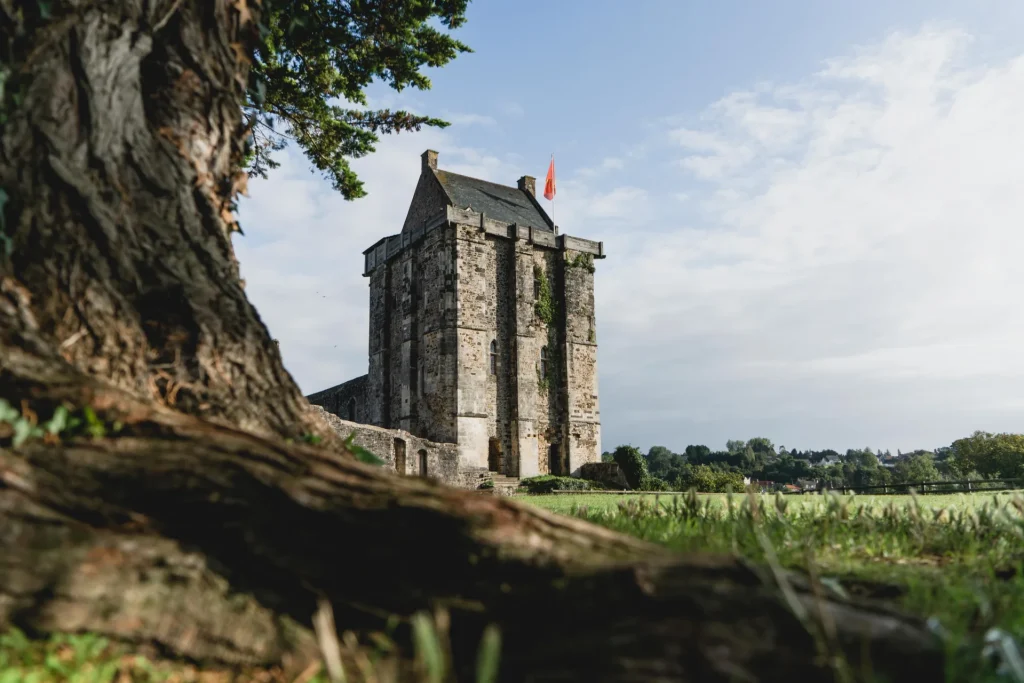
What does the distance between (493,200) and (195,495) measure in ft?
109

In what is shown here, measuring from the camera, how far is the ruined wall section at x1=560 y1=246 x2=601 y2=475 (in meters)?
32.2

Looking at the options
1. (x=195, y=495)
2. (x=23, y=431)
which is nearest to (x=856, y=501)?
(x=195, y=495)

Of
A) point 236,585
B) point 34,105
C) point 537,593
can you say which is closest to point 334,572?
point 236,585

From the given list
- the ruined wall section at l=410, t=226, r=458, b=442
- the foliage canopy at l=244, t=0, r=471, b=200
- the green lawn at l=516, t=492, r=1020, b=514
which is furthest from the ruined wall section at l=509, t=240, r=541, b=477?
the foliage canopy at l=244, t=0, r=471, b=200

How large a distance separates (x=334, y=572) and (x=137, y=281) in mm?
1891

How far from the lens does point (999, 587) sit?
9.81ft

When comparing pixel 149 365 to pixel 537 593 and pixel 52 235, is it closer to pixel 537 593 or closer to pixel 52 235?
pixel 52 235

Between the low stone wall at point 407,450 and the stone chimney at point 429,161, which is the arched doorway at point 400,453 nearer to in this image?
the low stone wall at point 407,450

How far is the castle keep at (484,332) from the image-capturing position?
29.7 meters

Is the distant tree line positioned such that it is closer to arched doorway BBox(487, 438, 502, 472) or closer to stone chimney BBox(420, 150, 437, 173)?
arched doorway BBox(487, 438, 502, 472)

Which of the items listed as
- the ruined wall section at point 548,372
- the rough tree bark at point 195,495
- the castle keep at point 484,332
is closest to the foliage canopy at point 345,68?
the rough tree bark at point 195,495

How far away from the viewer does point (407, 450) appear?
25125 mm

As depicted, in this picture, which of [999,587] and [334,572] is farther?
[999,587]

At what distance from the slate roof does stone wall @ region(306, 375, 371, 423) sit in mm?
10555
